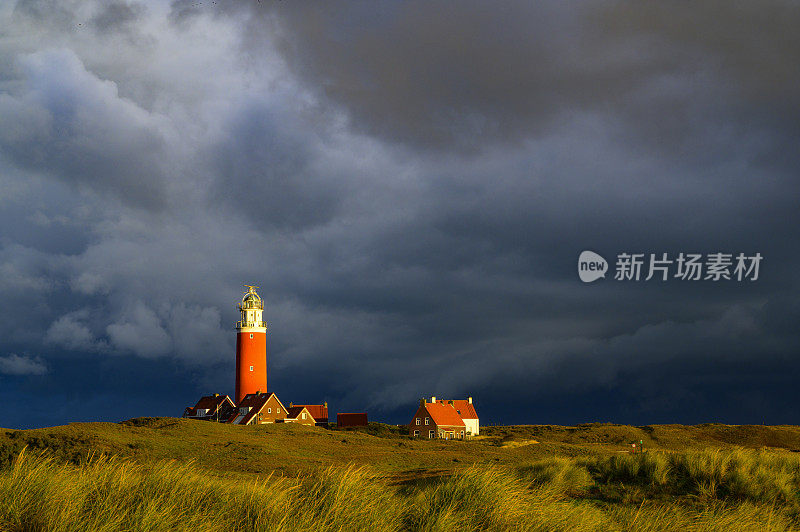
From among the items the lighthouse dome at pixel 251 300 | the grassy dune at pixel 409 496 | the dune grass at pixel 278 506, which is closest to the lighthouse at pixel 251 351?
the lighthouse dome at pixel 251 300

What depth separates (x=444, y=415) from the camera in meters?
67.6

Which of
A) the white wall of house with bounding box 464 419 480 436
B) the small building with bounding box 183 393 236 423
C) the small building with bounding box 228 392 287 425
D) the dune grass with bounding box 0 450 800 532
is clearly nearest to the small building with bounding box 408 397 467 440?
the white wall of house with bounding box 464 419 480 436

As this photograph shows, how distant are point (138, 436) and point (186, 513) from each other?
37.5m

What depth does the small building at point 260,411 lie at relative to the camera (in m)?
69.2

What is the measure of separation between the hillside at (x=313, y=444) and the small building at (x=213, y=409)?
14712mm

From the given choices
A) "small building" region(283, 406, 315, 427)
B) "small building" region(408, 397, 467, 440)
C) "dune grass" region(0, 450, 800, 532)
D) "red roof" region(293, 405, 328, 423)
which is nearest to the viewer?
"dune grass" region(0, 450, 800, 532)

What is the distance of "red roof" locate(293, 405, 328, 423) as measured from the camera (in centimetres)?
7831

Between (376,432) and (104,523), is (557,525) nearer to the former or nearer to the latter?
(104,523)

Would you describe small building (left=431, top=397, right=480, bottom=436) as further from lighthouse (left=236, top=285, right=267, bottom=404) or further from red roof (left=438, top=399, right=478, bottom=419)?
lighthouse (left=236, top=285, right=267, bottom=404)

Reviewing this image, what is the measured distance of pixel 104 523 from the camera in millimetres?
8453

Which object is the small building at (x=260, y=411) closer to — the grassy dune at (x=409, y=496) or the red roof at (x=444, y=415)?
the red roof at (x=444, y=415)

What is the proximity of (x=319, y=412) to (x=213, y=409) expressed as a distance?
12.3 metres

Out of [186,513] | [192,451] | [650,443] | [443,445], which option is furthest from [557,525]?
[650,443]

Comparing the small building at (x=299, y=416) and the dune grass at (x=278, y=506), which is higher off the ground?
the dune grass at (x=278, y=506)
